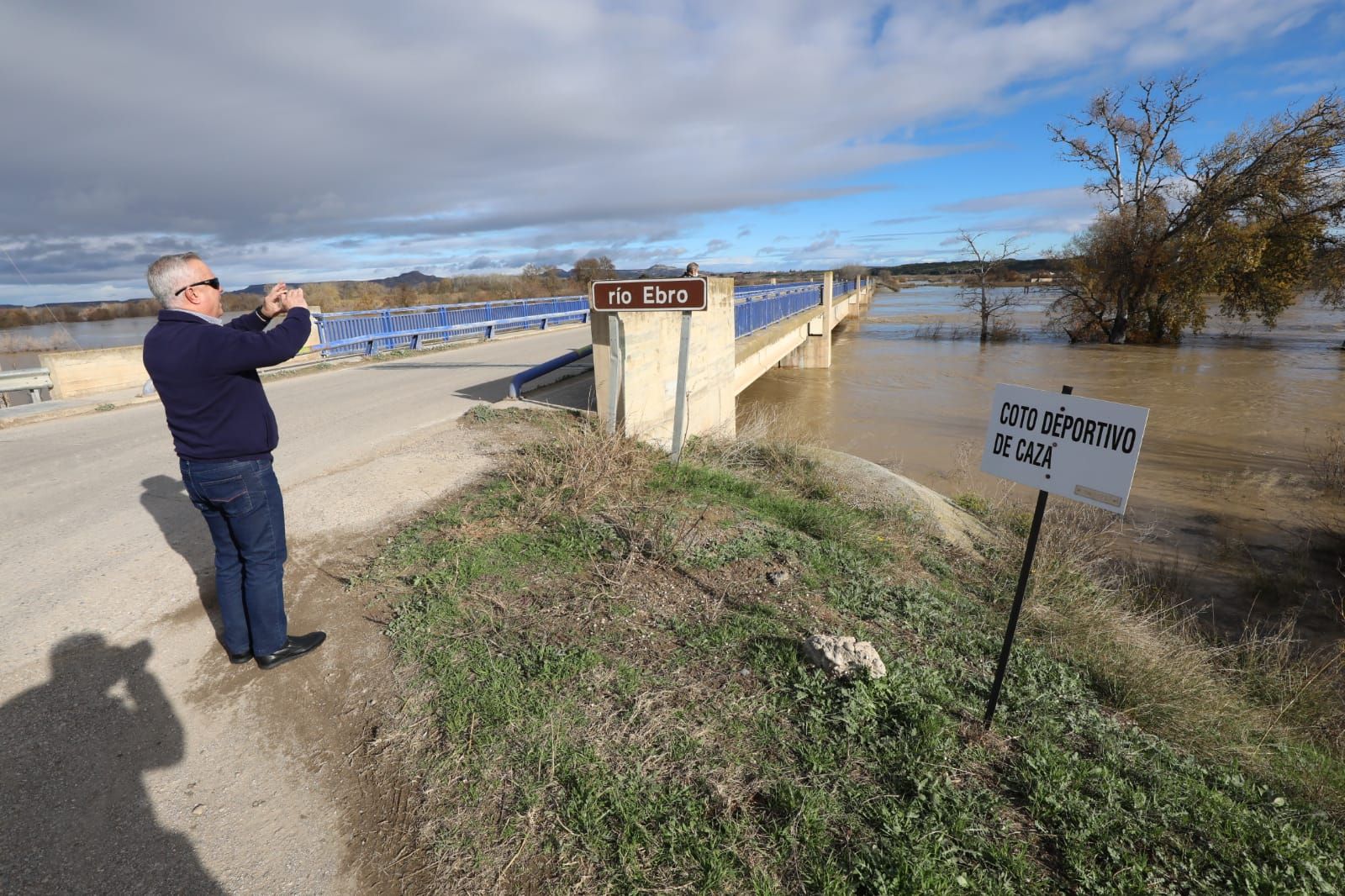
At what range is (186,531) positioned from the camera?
5.17 m

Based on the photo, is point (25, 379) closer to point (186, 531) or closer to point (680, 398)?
point (186, 531)

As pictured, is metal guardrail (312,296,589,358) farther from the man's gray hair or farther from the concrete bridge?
the man's gray hair

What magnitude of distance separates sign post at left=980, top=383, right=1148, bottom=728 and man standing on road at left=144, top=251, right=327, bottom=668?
3.44 m

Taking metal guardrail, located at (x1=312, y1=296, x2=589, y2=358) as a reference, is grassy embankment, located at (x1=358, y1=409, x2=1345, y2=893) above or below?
below

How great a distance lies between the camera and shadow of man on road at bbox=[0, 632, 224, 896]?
2.29 m

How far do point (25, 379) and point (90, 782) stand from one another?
11.8 m

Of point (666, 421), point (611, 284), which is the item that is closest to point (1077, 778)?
point (611, 284)

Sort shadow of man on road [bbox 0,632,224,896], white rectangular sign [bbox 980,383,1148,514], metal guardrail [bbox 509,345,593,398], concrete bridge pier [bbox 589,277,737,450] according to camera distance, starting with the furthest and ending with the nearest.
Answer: metal guardrail [bbox 509,345,593,398]
concrete bridge pier [bbox 589,277,737,450]
white rectangular sign [bbox 980,383,1148,514]
shadow of man on road [bbox 0,632,224,896]

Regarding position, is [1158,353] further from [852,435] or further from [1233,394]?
[852,435]

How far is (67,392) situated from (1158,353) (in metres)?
36.5

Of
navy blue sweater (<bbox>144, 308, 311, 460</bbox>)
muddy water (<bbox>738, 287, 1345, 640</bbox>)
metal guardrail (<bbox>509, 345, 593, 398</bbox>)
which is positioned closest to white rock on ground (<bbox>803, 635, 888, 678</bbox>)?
navy blue sweater (<bbox>144, 308, 311, 460</bbox>)

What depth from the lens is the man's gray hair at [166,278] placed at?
2.98 metres

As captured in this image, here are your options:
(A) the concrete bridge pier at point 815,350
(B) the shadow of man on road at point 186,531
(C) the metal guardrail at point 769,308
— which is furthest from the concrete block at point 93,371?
(A) the concrete bridge pier at point 815,350

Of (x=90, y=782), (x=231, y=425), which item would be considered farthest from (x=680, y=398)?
(x=90, y=782)
